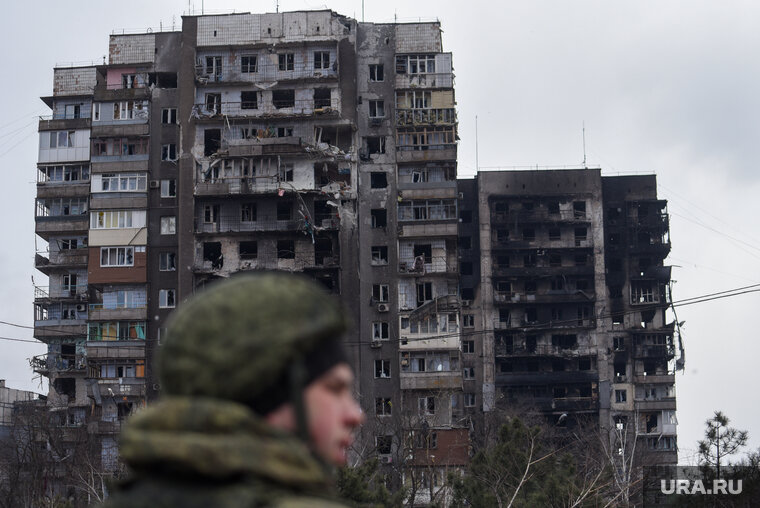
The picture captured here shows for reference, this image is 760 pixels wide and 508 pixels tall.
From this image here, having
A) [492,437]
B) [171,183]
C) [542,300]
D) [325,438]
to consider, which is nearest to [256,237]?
[171,183]

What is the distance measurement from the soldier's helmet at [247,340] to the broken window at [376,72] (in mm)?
68640

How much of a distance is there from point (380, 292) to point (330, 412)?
6539 cm

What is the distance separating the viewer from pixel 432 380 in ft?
219

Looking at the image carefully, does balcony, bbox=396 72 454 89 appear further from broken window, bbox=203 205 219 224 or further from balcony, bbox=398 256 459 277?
broken window, bbox=203 205 219 224

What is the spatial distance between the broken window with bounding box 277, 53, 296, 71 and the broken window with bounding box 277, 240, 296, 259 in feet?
34.5

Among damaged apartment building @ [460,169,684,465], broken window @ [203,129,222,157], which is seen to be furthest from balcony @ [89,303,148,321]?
damaged apartment building @ [460,169,684,465]

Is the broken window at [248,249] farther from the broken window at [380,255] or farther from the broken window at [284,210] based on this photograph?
the broken window at [380,255]

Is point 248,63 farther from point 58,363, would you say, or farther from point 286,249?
point 58,363

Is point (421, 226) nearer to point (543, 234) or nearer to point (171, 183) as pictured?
point (171, 183)

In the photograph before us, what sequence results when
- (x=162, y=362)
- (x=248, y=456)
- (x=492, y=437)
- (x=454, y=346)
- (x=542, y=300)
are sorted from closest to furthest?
(x=248, y=456) → (x=162, y=362) → (x=454, y=346) → (x=492, y=437) → (x=542, y=300)

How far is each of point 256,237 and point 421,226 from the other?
981 cm

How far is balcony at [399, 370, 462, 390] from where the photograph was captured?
218 feet

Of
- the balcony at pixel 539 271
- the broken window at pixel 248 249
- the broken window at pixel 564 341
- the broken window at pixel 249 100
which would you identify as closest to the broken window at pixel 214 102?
the broken window at pixel 249 100

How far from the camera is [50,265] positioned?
7544cm
